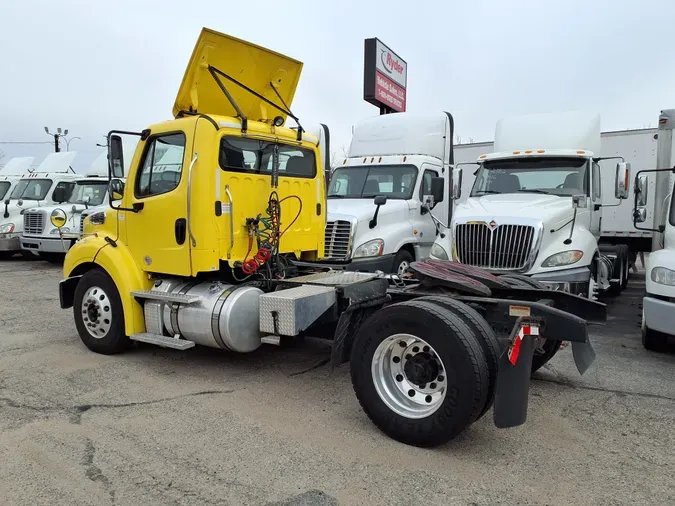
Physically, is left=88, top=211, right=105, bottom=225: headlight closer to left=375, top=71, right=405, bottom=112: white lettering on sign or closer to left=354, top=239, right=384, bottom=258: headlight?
left=354, top=239, right=384, bottom=258: headlight

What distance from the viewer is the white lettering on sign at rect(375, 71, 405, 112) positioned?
62.6 ft

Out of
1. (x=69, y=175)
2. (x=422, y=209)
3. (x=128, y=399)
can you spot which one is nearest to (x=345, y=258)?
(x=422, y=209)

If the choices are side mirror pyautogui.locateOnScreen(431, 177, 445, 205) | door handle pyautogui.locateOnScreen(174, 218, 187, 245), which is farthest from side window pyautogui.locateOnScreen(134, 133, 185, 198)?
side mirror pyautogui.locateOnScreen(431, 177, 445, 205)

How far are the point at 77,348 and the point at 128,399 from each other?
6.54ft

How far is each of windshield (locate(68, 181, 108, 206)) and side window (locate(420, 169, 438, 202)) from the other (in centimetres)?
962

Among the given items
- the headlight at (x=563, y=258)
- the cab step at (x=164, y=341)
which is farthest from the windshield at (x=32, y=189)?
the headlight at (x=563, y=258)

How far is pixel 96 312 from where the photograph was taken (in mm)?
6039

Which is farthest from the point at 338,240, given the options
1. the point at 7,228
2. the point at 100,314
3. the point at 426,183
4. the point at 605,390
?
the point at 7,228

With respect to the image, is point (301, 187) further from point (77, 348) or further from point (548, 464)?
point (548, 464)

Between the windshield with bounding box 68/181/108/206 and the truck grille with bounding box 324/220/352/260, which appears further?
the windshield with bounding box 68/181/108/206

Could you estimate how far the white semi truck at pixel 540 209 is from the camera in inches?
285

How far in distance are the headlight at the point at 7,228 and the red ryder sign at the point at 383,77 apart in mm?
11522

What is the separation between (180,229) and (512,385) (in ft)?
11.1

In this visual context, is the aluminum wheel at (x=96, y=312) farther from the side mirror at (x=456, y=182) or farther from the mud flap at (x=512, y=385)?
the side mirror at (x=456, y=182)
